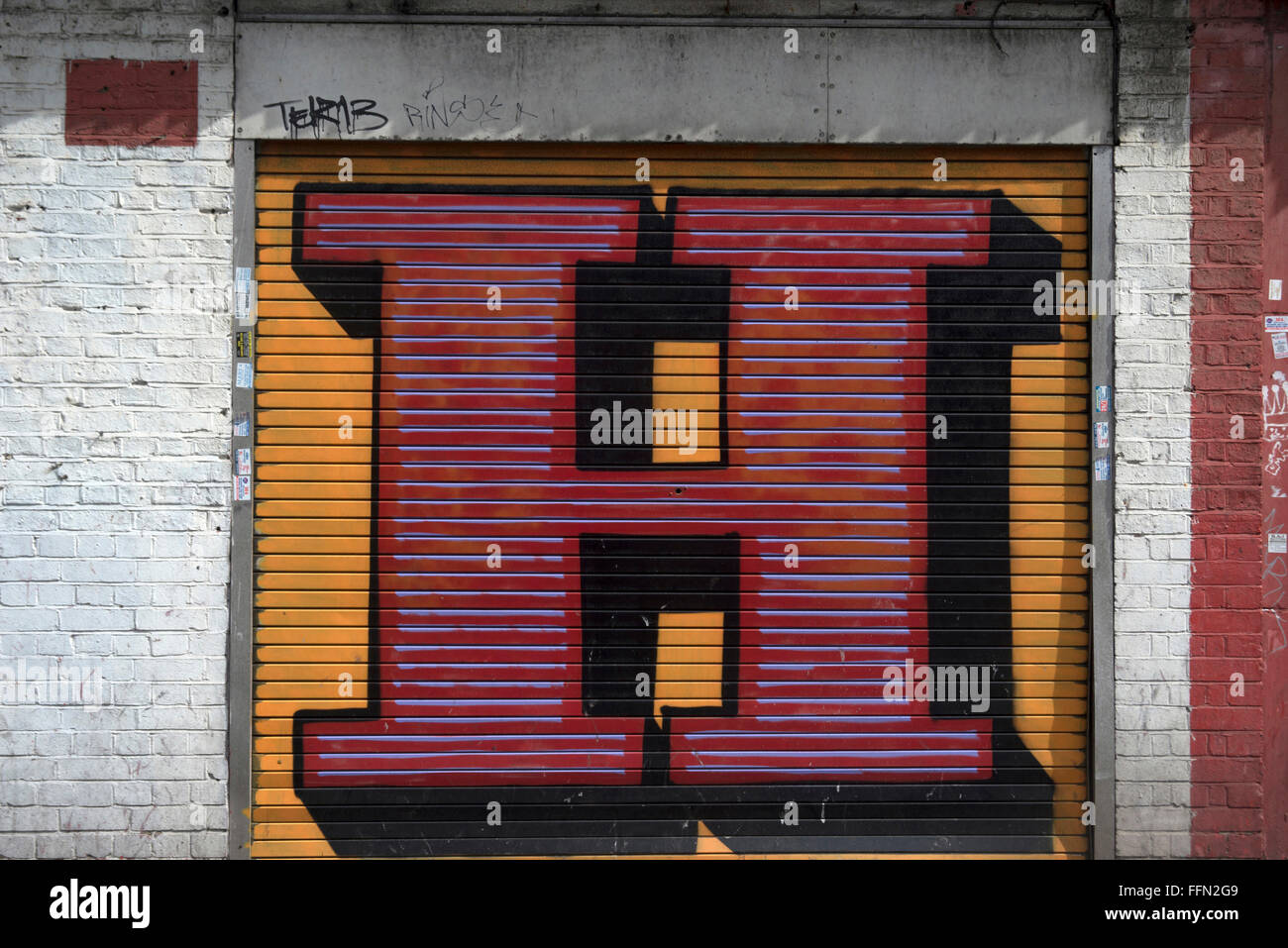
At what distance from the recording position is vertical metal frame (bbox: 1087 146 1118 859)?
5547 millimetres

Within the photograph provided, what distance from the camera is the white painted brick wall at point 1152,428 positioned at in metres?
5.54

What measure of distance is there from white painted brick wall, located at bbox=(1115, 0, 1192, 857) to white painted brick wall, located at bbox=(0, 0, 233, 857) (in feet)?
15.8

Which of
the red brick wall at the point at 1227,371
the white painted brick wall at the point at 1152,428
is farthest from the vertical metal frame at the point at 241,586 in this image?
the red brick wall at the point at 1227,371

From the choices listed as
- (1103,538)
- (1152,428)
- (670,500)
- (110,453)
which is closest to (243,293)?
(110,453)

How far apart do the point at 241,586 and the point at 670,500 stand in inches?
91.4

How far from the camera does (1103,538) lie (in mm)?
5582

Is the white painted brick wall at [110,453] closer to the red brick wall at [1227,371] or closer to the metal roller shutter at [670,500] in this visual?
the metal roller shutter at [670,500]

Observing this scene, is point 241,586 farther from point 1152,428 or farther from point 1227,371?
point 1227,371

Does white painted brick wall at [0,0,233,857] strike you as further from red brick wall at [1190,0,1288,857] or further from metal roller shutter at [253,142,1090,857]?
red brick wall at [1190,0,1288,857]

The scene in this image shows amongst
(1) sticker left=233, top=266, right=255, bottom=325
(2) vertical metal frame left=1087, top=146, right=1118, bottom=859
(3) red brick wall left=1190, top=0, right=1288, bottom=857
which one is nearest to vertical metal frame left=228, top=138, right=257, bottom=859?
(1) sticker left=233, top=266, right=255, bottom=325

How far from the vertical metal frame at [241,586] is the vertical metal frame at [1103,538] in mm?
4520

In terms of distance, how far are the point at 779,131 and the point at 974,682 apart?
3.17 m

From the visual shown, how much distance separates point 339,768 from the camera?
5570 millimetres

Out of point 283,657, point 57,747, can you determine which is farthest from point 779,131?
point 57,747
